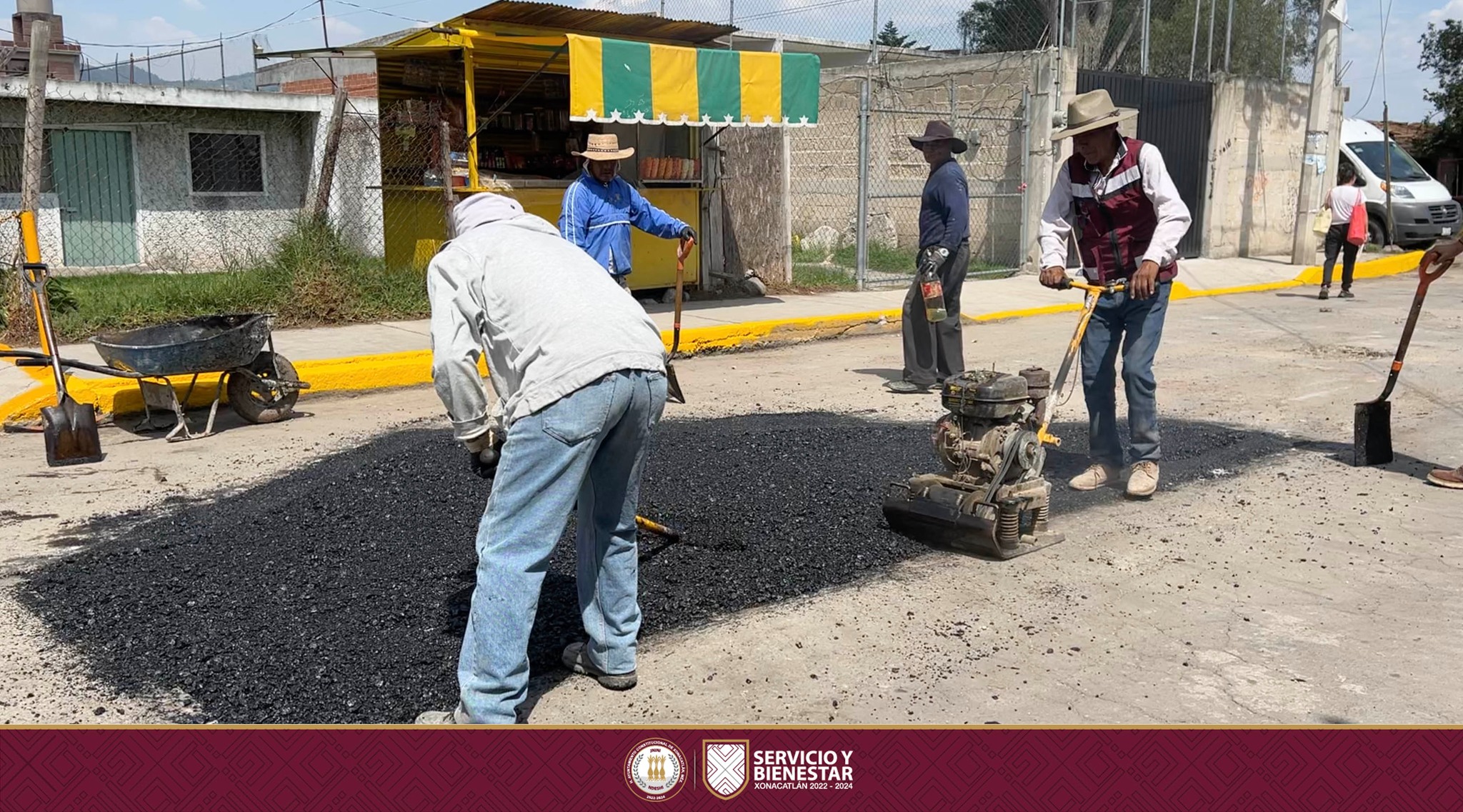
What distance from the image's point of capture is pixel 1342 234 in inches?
626

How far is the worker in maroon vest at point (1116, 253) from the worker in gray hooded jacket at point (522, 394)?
308 cm

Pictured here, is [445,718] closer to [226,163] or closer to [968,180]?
[968,180]

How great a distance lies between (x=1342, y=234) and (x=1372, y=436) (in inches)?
412

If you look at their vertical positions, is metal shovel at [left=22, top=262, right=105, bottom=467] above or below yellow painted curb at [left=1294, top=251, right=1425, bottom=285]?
below

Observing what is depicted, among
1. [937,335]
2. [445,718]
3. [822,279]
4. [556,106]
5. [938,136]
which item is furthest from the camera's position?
[822,279]

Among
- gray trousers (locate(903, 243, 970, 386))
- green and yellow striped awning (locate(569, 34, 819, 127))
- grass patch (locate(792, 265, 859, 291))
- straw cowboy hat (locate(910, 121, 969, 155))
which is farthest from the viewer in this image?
grass patch (locate(792, 265, 859, 291))

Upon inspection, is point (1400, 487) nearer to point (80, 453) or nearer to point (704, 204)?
point (80, 453)

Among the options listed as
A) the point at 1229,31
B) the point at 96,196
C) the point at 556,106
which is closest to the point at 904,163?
the point at 1229,31

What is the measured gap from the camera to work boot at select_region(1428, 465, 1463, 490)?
6293mm

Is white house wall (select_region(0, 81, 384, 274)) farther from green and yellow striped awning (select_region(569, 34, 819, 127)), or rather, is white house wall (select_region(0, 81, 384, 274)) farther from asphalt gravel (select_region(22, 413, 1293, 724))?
asphalt gravel (select_region(22, 413, 1293, 724))

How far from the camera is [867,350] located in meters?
11.6

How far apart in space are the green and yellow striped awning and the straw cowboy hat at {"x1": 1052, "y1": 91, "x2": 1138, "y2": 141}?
21.2 feet

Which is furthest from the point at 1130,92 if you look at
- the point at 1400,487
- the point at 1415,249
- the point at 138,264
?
the point at 138,264

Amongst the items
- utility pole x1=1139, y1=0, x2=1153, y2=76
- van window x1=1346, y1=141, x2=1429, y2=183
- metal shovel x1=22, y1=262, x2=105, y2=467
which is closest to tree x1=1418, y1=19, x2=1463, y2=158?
van window x1=1346, y1=141, x2=1429, y2=183
